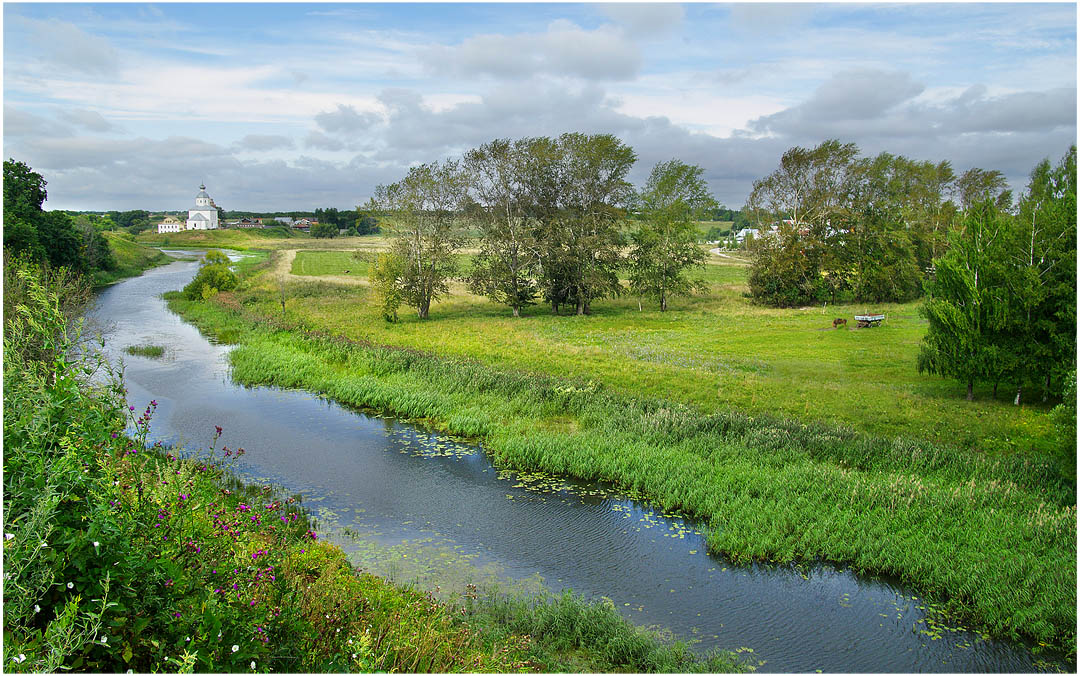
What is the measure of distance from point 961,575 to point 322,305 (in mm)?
41274

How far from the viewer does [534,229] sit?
138ft

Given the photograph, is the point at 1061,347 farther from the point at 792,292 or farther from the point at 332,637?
the point at 792,292

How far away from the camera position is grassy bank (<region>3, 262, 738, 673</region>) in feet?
16.9

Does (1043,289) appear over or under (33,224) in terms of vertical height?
under

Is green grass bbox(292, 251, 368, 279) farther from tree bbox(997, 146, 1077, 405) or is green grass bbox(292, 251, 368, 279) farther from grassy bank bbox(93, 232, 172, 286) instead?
tree bbox(997, 146, 1077, 405)

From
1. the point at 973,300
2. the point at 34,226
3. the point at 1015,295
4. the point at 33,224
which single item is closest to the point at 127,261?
the point at 33,224

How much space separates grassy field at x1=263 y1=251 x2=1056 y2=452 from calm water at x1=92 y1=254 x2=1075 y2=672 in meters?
6.86

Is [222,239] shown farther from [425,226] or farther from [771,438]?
[771,438]

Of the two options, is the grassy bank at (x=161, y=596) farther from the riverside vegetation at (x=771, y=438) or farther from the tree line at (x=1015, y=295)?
the tree line at (x=1015, y=295)

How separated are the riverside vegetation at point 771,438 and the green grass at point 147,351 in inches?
133

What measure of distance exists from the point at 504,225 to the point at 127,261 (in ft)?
192

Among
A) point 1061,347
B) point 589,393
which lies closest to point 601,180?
point 589,393

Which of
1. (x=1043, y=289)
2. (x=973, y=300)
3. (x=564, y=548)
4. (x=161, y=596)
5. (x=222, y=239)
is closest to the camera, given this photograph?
(x=161, y=596)

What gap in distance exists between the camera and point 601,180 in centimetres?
4194
